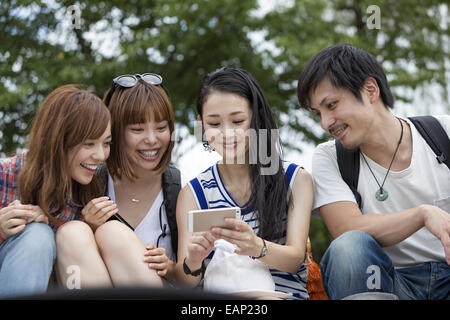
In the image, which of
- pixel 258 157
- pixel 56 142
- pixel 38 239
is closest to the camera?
pixel 38 239

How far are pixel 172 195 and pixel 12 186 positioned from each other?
0.84m

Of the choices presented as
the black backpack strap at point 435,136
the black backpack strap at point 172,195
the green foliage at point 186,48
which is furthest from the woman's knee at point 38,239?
the green foliage at point 186,48

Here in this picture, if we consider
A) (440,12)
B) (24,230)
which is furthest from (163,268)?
(440,12)

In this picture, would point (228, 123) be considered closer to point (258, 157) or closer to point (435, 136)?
point (258, 157)

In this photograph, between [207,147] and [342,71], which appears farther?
[207,147]

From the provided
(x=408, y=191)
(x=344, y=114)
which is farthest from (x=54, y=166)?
(x=408, y=191)

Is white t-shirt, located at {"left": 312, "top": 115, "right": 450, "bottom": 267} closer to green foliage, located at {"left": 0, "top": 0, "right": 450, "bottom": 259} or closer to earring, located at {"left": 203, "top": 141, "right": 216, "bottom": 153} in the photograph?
earring, located at {"left": 203, "top": 141, "right": 216, "bottom": 153}

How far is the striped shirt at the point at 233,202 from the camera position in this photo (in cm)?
238

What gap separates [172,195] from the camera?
108 inches

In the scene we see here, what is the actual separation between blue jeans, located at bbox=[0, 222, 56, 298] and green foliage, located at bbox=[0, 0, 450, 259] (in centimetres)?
405

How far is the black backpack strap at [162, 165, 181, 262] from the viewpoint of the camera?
104 inches

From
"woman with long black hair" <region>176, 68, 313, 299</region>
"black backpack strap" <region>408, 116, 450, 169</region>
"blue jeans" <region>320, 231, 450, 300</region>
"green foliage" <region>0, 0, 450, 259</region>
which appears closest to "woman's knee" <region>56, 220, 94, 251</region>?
"woman with long black hair" <region>176, 68, 313, 299</region>

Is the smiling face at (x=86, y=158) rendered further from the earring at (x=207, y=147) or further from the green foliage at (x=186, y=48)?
the green foliage at (x=186, y=48)
